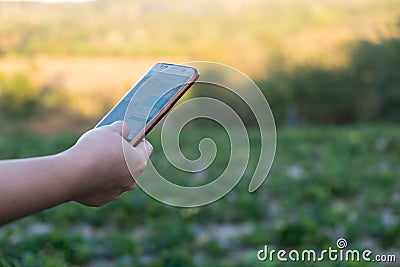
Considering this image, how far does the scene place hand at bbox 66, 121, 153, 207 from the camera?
58.3 inches

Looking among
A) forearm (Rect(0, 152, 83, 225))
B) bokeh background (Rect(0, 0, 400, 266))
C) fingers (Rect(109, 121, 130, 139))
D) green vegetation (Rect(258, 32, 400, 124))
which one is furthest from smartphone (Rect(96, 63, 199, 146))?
green vegetation (Rect(258, 32, 400, 124))

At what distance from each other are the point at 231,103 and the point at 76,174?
25.4 ft

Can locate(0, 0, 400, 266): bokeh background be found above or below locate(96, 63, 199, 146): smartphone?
below

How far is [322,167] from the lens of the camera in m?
6.53

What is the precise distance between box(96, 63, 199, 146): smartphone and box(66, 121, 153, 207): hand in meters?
0.04

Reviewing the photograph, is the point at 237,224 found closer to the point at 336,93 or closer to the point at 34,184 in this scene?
the point at 34,184

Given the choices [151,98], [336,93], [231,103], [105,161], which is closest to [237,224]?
[151,98]

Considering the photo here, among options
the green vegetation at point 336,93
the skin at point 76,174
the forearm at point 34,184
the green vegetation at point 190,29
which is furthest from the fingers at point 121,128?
the green vegetation at point 190,29

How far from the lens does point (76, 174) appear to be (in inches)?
56.9

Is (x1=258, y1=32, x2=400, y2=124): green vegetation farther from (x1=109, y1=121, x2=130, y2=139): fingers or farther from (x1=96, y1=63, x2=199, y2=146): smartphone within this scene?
(x1=109, y1=121, x2=130, y2=139): fingers

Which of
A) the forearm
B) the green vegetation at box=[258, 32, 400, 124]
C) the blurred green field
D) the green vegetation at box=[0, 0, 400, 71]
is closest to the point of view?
the forearm

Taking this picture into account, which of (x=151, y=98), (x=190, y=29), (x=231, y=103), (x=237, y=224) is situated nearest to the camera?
(x=151, y=98)

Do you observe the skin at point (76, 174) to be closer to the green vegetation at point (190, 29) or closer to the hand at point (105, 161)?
the hand at point (105, 161)

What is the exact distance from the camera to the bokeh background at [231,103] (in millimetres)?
3881
